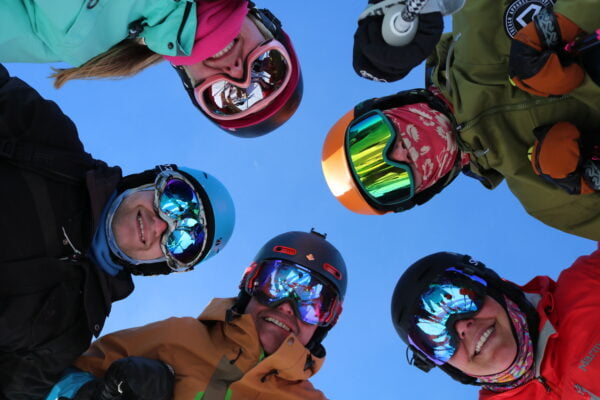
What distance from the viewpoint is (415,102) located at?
4867mm

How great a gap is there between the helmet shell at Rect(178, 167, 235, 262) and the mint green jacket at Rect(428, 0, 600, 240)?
7.08ft

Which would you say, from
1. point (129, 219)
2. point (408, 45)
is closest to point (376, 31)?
point (408, 45)

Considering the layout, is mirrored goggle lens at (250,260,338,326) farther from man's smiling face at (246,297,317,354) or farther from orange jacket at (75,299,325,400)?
orange jacket at (75,299,325,400)

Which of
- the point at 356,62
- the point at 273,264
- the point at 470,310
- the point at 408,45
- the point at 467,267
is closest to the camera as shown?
the point at 408,45

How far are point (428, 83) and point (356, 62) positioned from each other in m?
1.74

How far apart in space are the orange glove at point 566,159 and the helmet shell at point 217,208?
2.61 m

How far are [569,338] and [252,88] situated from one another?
3.31 metres

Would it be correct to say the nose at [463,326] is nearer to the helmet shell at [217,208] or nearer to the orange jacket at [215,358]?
the orange jacket at [215,358]

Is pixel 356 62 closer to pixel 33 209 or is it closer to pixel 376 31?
pixel 376 31

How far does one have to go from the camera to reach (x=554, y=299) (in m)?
4.81

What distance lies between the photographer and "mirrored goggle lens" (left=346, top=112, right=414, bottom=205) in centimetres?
467

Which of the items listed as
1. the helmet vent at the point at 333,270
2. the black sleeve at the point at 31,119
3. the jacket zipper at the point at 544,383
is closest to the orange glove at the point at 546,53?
the jacket zipper at the point at 544,383

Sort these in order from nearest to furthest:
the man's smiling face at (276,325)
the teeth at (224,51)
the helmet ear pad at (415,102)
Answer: the teeth at (224,51), the helmet ear pad at (415,102), the man's smiling face at (276,325)

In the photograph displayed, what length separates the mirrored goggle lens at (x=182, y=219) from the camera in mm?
4543
